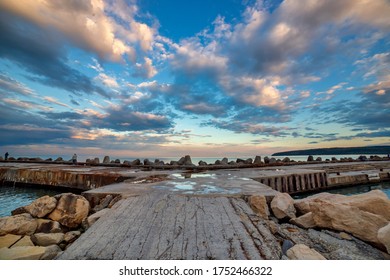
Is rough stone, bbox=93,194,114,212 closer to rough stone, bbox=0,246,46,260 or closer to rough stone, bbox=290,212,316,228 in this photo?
rough stone, bbox=0,246,46,260

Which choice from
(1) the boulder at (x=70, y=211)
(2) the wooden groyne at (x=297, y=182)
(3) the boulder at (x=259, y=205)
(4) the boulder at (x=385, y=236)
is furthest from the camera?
(2) the wooden groyne at (x=297, y=182)

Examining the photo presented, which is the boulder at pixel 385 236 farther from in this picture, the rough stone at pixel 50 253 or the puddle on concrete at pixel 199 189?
the rough stone at pixel 50 253

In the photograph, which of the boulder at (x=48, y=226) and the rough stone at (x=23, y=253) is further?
the boulder at (x=48, y=226)

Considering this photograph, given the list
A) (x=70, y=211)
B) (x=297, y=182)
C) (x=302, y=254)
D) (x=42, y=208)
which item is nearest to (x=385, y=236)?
(x=302, y=254)

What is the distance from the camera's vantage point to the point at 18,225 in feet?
12.9

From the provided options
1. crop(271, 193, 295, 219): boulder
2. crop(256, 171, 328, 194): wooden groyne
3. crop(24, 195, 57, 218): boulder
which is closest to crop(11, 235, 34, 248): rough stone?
crop(24, 195, 57, 218): boulder

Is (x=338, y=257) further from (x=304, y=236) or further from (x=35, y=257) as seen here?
(x=35, y=257)

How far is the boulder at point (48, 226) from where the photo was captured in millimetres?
4129

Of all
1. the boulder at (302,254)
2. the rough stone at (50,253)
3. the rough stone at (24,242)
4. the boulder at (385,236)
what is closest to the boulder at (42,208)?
the rough stone at (24,242)

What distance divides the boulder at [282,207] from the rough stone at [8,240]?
4872 millimetres

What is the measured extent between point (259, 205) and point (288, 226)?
63 centimetres
